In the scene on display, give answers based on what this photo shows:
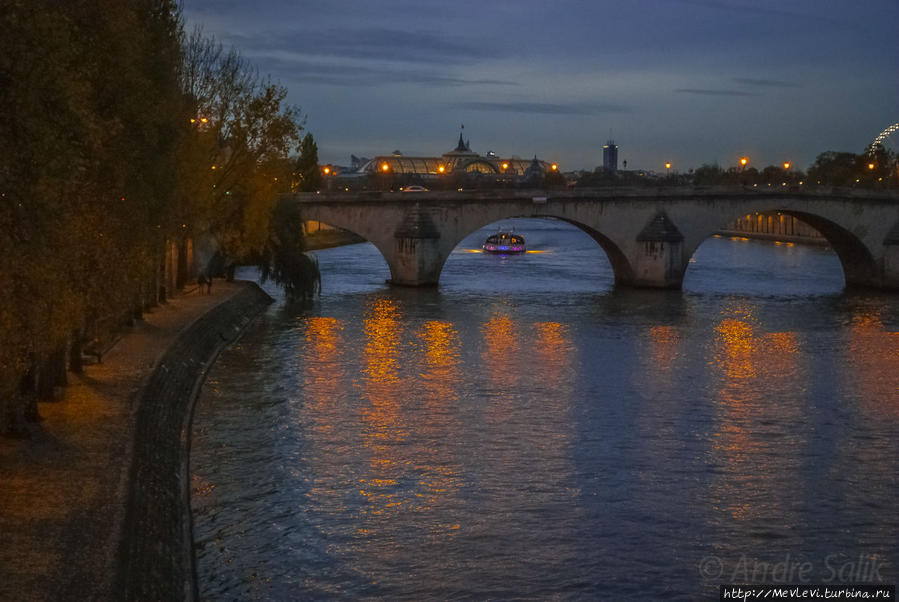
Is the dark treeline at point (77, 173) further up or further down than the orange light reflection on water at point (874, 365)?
further up

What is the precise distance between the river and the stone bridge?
11138 millimetres

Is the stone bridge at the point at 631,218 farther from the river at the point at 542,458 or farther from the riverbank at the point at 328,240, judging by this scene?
the riverbank at the point at 328,240

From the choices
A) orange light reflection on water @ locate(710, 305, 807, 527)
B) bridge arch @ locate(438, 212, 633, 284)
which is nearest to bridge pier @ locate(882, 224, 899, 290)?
bridge arch @ locate(438, 212, 633, 284)

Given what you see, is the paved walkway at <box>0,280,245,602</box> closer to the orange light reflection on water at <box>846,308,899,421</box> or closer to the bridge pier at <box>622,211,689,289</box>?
the orange light reflection on water at <box>846,308,899,421</box>

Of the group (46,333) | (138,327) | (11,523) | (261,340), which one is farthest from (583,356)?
→ (11,523)

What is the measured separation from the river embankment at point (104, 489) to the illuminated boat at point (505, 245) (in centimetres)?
5892

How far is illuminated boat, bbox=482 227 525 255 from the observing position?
83.3m

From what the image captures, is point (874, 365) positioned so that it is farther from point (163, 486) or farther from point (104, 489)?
point (104, 489)

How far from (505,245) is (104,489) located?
7007 centimetres

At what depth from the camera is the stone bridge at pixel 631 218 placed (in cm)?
5247

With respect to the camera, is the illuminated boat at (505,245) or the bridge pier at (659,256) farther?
the illuminated boat at (505,245)

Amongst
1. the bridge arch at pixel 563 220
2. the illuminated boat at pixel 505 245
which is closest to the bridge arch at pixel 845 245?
the bridge arch at pixel 563 220

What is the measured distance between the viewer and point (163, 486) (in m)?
17.0

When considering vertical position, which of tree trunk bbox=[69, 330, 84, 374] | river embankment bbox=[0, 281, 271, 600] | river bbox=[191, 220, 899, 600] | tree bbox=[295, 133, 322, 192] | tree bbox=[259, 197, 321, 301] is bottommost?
river bbox=[191, 220, 899, 600]
